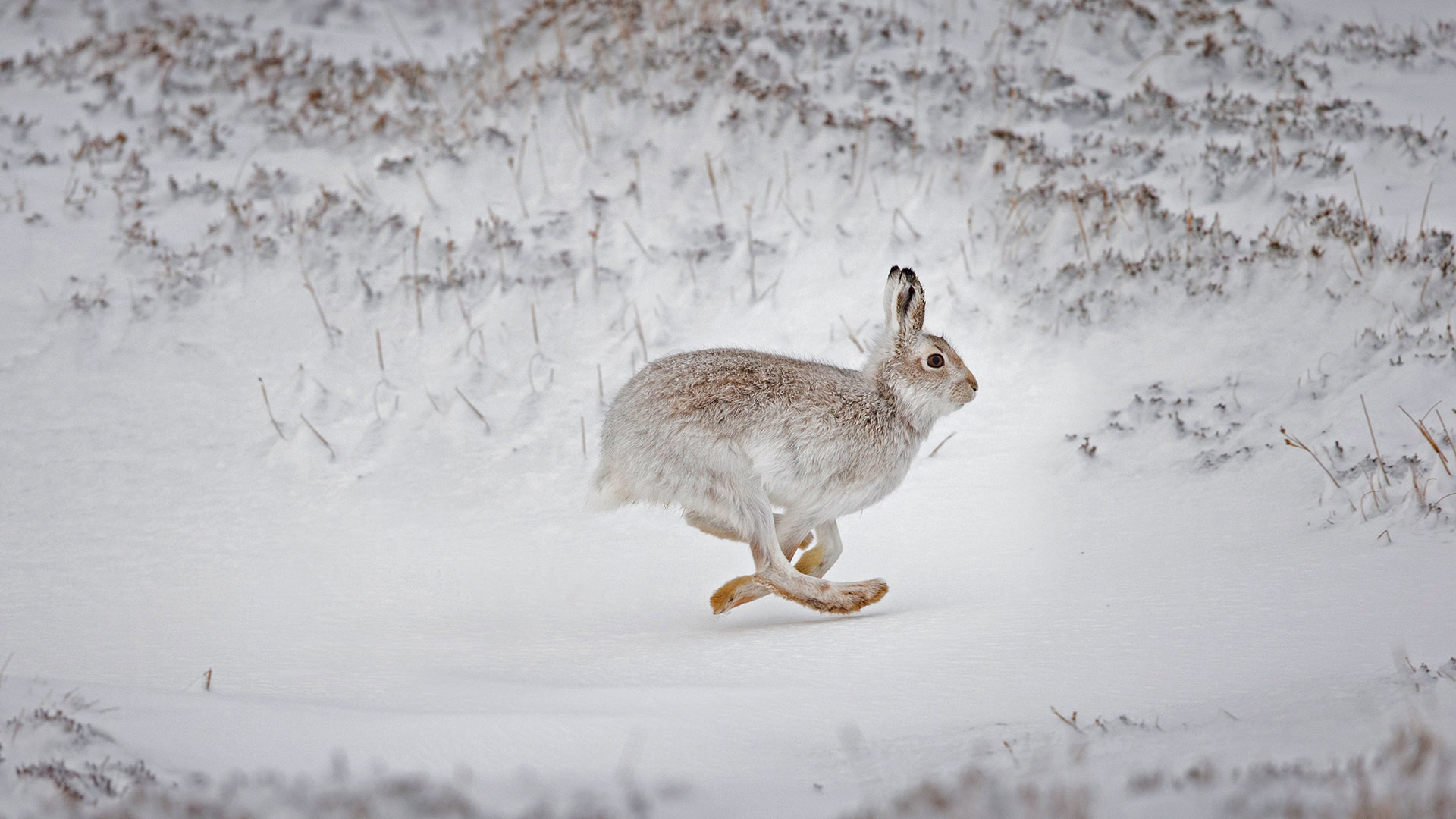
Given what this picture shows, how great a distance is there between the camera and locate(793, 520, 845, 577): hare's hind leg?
5.54 meters

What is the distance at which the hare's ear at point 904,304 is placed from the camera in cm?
553

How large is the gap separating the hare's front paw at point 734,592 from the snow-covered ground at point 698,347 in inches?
4.9

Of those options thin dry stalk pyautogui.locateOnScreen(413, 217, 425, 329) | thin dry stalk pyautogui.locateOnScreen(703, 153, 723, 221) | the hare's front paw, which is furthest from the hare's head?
thin dry stalk pyautogui.locateOnScreen(413, 217, 425, 329)

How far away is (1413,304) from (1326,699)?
17.1ft

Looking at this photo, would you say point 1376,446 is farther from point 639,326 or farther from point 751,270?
point 639,326

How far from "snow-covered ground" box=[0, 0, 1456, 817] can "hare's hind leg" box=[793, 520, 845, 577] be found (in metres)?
0.24

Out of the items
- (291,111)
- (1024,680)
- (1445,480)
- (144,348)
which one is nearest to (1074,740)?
(1024,680)

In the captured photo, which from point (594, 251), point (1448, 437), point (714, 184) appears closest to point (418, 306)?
point (594, 251)

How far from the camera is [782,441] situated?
518cm

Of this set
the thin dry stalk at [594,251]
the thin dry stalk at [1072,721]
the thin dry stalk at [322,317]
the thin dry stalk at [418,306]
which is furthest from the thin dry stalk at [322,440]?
the thin dry stalk at [1072,721]

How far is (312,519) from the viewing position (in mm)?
6730

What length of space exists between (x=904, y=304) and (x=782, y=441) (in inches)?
40.1

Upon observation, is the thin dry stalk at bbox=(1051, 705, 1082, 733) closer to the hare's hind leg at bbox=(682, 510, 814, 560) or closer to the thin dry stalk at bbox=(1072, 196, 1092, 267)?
the hare's hind leg at bbox=(682, 510, 814, 560)

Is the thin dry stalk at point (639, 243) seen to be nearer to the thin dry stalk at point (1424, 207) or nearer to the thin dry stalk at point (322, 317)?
the thin dry stalk at point (322, 317)
